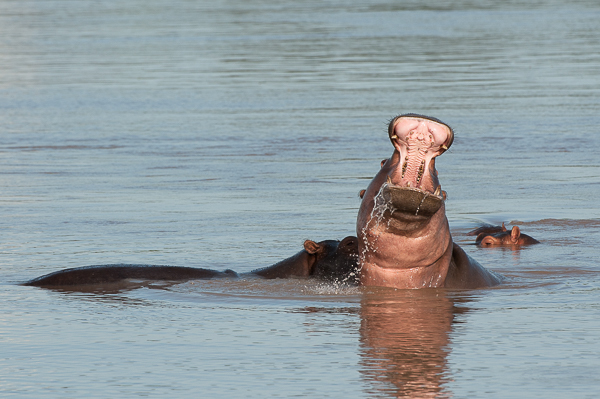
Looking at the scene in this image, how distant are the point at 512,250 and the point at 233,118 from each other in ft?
25.0

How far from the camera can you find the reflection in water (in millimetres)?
4242

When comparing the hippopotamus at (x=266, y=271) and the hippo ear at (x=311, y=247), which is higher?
the hippo ear at (x=311, y=247)

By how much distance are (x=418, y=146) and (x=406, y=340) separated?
0.81 meters

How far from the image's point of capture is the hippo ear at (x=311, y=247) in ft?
20.0

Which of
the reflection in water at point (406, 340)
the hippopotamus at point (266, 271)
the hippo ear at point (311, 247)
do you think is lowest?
the reflection in water at point (406, 340)

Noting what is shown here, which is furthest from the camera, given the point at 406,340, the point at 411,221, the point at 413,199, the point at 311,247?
the point at 311,247

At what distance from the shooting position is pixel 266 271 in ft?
20.8

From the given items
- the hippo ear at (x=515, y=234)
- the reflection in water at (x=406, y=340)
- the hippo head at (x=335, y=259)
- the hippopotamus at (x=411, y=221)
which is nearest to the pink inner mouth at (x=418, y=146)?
the hippopotamus at (x=411, y=221)

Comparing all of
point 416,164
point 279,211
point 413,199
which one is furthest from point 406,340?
point 279,211

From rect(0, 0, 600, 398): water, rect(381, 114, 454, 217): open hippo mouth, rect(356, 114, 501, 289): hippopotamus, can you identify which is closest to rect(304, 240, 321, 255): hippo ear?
rect(0, 0, 600, 398): water

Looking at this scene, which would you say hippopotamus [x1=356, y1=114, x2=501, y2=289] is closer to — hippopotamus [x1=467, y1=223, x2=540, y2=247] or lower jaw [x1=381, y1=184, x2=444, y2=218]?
lower jaw [x1=381, y1=184, x2=444, y2=218]

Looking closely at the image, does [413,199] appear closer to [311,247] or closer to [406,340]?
[406,340]

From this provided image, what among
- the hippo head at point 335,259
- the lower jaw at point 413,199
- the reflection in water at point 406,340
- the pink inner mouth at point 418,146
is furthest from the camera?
the hippo head at point 335,259

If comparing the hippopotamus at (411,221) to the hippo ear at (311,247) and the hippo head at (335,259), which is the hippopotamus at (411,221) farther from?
the hippo ear at (311,247)
